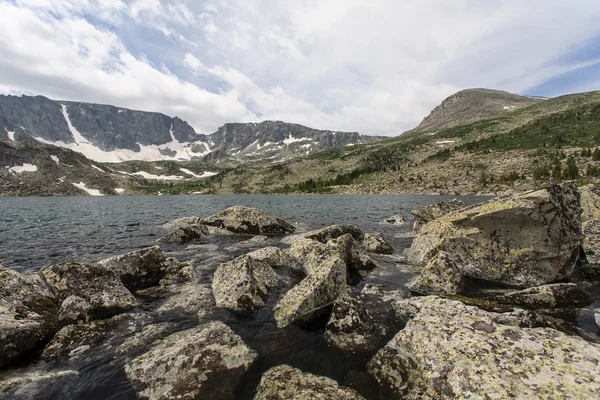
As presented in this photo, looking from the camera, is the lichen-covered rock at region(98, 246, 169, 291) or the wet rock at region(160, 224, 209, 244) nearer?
the lichen-covered rock at region(98, 246, 169, 291)

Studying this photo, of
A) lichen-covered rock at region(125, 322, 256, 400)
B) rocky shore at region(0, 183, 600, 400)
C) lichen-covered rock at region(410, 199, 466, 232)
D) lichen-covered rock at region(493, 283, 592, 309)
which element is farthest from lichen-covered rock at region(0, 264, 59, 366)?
lichen-covered rock at region(410, 199, 466, 232)

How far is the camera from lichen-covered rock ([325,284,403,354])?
912cm

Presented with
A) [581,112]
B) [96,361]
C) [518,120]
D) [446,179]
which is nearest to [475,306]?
[96,361]

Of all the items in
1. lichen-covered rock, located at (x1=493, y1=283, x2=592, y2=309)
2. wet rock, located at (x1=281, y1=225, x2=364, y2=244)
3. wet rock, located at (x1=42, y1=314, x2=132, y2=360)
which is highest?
wet rock, located at (x1=281, y1=225, x2=364, y2=244)

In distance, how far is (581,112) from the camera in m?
142

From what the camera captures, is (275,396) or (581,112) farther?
(581,112)

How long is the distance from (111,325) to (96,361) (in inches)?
90.4

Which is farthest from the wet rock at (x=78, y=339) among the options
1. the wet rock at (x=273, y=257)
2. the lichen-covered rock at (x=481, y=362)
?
the lichen-covered rock at (x=481, y=362)

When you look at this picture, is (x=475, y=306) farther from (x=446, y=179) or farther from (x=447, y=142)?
(x=447, y=142)

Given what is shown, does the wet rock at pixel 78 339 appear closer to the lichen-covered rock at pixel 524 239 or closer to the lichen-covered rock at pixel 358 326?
the lichen-covered rock at pixel 358 326

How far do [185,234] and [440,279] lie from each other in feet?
76.1

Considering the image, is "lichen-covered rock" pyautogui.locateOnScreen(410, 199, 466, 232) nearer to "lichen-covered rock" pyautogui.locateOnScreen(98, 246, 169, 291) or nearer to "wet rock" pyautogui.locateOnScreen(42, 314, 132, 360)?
"lichen-covered rock" pyautogui.locateOnScreen(98, 246, 169, 291)

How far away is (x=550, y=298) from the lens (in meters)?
11.3

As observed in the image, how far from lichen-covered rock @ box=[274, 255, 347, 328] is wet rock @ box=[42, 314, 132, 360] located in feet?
21.2
